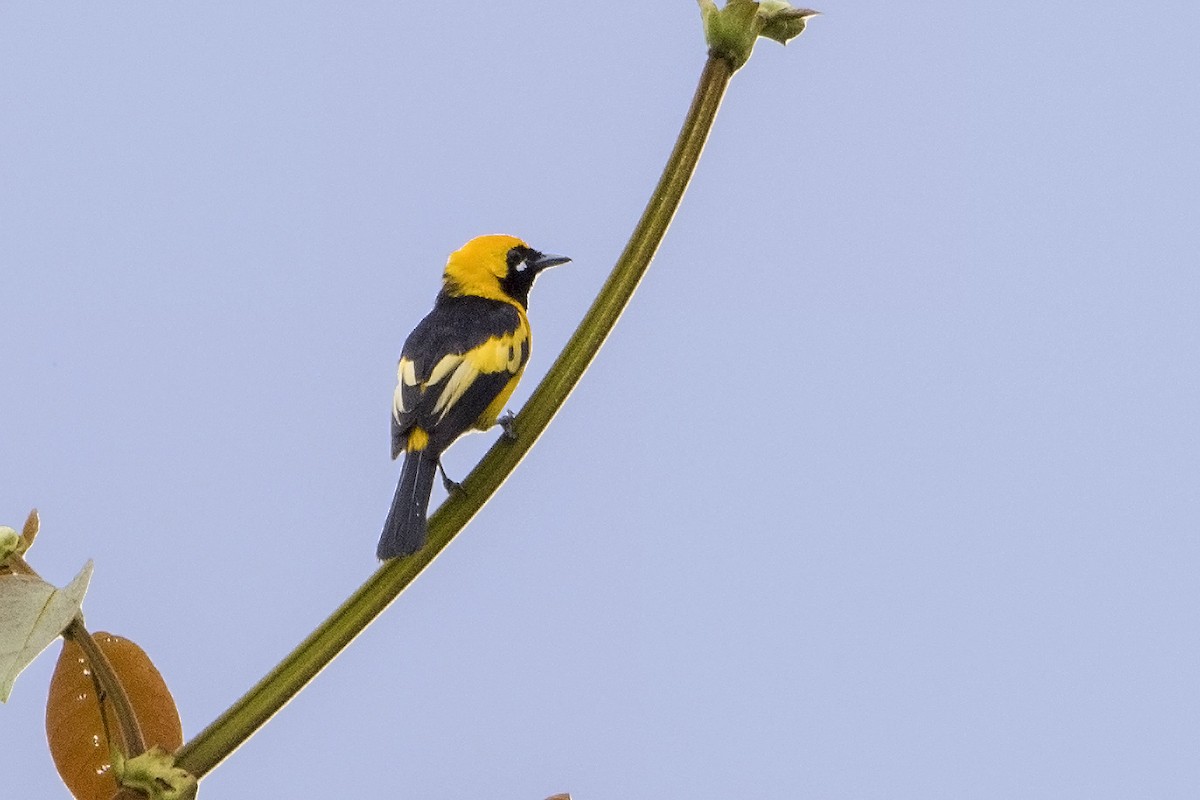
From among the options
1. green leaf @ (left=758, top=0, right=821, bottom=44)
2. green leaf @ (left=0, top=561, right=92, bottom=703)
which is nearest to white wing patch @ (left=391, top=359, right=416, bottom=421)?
green leaf @ (left=758, top=0, right=821, bottom=44)

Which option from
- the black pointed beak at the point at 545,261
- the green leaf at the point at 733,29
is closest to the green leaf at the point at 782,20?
the green leaf at the point at 733,29

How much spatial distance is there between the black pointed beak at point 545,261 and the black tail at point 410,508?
4.53ft

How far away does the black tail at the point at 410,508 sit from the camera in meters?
1.46

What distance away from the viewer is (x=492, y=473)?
1430 millimetres

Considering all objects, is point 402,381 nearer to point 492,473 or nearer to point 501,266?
point 501,266

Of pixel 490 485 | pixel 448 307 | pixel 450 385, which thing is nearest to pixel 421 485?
pixel 450 385

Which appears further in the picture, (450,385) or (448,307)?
(448,307)

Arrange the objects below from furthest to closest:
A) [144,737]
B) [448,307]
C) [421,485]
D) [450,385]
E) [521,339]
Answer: [448,307]
[521,339]
[450,385]
[421,485]
[144,737]

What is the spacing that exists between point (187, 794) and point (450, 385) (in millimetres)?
2537

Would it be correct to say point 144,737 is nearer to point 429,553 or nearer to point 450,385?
point 429,553

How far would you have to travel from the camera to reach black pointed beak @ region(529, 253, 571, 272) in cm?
480

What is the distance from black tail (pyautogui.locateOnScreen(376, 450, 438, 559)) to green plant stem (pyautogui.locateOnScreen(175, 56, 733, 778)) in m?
0.04

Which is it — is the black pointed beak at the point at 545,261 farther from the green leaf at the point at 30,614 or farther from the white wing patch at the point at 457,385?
the green leaf at the point at 30,614

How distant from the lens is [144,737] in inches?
49.6
